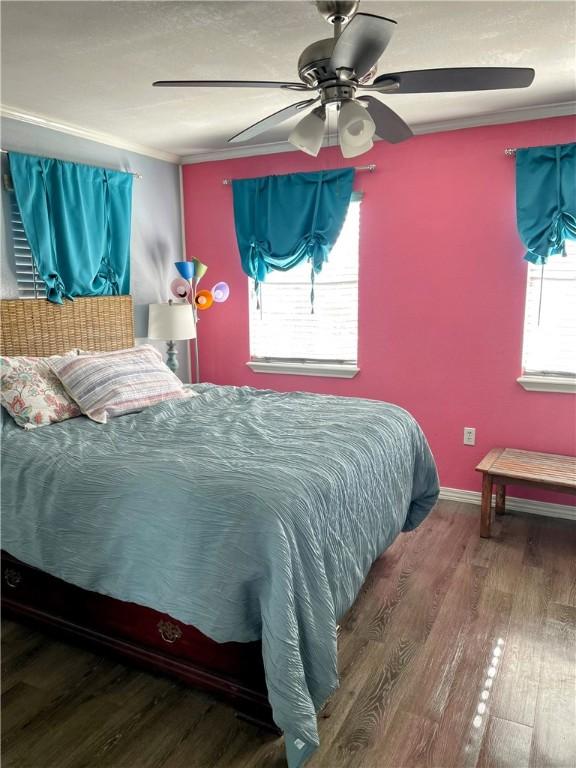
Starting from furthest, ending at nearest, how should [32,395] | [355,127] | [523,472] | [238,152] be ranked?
1. [238,152]
2. [523,472]
3. [32,395]
4. [355,127]

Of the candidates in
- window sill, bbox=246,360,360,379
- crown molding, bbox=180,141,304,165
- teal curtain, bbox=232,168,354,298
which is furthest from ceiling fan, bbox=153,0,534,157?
window sill, bbox=246,360,360,379

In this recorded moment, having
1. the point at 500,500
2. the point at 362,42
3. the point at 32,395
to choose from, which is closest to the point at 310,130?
the point at 362,42

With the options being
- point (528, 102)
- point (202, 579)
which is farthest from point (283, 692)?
point (528, 102)

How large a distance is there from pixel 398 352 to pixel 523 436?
3.34 feet

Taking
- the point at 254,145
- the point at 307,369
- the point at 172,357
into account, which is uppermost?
the point at 254,145

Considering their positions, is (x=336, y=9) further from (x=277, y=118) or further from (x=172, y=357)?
(x=172, y=357)

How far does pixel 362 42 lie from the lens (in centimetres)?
167

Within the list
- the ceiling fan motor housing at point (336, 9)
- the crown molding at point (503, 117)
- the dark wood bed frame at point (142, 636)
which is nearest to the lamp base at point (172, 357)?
the dark wood bed frame at point (142, 636)

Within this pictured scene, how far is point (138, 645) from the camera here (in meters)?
2.16

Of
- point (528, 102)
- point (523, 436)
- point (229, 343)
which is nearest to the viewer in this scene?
point (528, 102)

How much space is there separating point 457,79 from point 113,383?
7.07 ft

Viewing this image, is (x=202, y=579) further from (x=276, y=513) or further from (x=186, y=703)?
(x=186, y=703)

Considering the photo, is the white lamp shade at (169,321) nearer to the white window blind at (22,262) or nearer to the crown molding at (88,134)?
the white window blind at (22,262)

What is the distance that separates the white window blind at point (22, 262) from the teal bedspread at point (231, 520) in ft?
3.81
